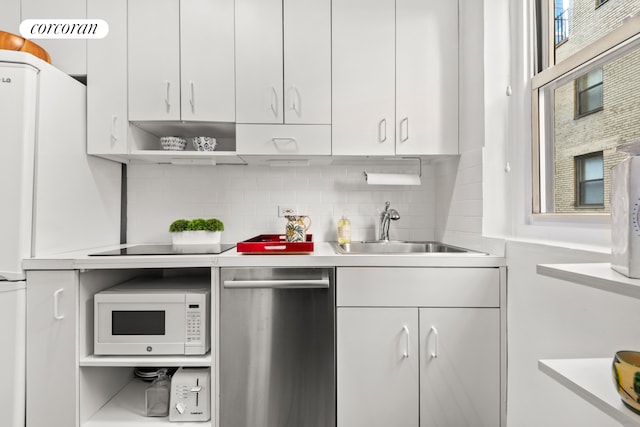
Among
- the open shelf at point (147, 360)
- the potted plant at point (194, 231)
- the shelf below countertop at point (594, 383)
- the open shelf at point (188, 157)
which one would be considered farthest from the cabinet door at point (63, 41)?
the shelf below countertop at point (594, 383)

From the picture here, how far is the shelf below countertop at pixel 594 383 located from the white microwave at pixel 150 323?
1.37 metres

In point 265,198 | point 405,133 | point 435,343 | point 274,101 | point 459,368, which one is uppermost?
point 274,101

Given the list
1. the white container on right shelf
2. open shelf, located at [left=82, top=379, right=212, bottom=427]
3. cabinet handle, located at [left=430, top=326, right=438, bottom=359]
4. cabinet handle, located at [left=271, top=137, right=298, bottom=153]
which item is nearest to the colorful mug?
cabinet handle, located at [left=271, top=137, right=298, bottom=153]

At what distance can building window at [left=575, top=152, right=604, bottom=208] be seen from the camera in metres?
1.41

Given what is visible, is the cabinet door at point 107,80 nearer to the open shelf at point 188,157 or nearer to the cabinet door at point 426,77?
the open shelf at point 188,157

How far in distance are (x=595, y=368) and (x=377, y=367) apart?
916mm

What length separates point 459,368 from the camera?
1.69 m

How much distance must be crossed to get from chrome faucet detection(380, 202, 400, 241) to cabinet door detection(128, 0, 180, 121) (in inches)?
52.8

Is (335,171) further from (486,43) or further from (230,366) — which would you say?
(230,366)

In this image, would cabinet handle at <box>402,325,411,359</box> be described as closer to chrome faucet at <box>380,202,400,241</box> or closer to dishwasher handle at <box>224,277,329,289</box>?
dishwasher handle at <box>224,277,329,289</box>

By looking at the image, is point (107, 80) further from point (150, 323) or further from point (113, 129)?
point (150, 323)

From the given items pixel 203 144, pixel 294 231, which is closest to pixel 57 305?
pixel 203 144

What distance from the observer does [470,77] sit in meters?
1.97

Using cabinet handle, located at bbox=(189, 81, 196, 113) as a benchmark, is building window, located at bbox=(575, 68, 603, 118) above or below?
below
